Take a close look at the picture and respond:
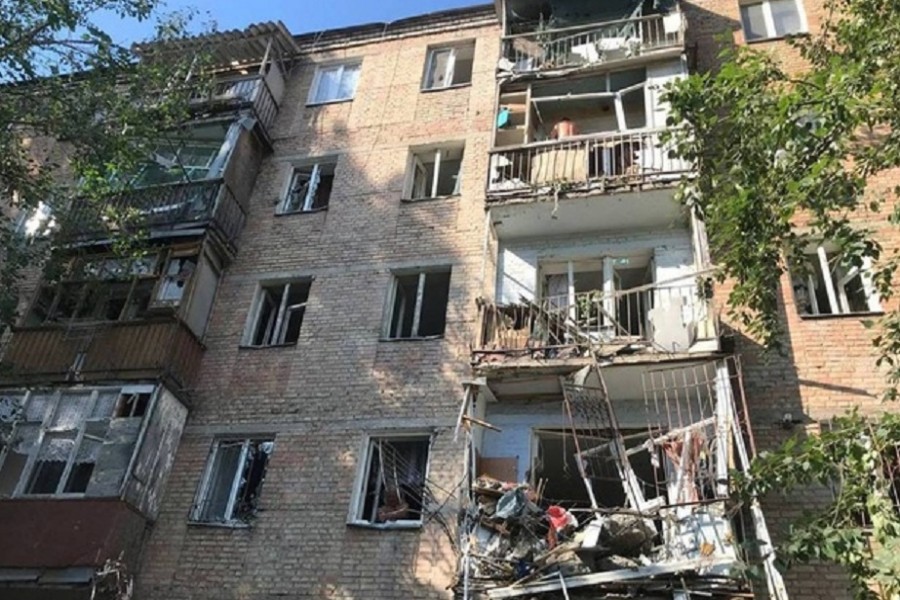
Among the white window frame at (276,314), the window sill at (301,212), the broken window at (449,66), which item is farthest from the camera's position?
the broken window at (449,66)

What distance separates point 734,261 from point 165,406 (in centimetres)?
858

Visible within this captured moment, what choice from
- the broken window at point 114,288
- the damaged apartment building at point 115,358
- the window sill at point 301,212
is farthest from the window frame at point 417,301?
the broken window at point 114,288

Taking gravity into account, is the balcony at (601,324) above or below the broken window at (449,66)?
below

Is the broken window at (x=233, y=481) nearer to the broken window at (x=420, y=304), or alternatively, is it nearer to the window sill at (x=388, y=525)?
the window sill at (x=388, y=525)

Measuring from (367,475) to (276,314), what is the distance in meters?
3.97

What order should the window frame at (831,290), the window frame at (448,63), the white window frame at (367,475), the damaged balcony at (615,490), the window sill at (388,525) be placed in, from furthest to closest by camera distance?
the window frame at (448,63) → the window frame at (831,290) → the white window frame at (367,475) → the window sill at (388,525) → the damaged balcony at (615,490)

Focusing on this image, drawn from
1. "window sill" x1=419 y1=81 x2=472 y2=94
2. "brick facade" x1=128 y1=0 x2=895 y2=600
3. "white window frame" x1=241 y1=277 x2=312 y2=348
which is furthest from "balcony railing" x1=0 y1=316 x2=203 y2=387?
"window sill" x1=419 y1=81 x2=472 y2=94

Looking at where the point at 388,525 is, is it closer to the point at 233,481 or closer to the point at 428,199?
the point at 233,481

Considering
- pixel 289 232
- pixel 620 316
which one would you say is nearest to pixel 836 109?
pixel 620 316

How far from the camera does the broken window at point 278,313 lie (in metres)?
13.0

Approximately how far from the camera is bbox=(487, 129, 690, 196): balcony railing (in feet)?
37.1

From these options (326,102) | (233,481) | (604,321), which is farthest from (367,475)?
(326,102)

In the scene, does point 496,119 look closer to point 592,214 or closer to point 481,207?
point 481,207

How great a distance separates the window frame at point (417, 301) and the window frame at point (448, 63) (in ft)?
15.0
